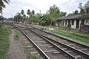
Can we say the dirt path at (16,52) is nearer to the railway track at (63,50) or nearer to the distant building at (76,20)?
the railway track at (63,50)

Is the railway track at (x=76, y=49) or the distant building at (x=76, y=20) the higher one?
the distant building at (x=76, y=20)

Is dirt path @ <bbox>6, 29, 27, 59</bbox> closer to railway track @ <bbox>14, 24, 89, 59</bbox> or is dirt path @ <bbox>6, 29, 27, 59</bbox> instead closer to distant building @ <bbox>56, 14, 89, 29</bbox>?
railway track @ <bbox>14, 24, 89, 59</bbox>

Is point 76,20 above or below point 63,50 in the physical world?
above

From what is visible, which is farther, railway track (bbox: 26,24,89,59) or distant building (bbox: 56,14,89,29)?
distant building (bbox: 56,14,89,29)

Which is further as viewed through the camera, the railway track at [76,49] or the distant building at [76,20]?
the distant building at [76,20]

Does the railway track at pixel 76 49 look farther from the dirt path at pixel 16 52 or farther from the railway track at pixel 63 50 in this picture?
the dirt path at pixel 16 52

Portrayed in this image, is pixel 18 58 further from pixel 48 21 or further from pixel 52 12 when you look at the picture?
pixel 48 21

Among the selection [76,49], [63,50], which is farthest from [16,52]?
[76,49]

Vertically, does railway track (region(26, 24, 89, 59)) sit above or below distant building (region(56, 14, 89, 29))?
below

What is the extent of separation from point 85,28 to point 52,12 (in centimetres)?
2221

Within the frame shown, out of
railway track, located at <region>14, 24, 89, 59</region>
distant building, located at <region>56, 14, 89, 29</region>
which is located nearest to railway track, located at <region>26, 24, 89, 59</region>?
railway track, located at <region>14, 24, 89, 59</region>

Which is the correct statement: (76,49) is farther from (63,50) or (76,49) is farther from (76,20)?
(76,20)

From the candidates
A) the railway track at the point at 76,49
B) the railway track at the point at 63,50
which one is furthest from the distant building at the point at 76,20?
the railway track at the point at 63,50

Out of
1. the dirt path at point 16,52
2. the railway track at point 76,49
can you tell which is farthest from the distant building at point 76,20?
the dirt path at point 16,52
